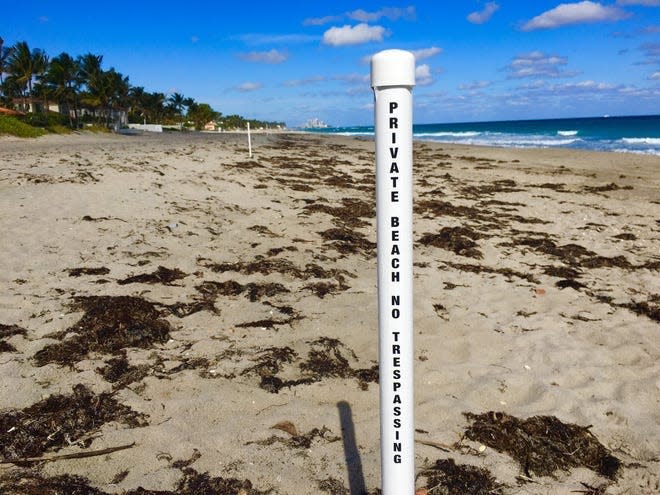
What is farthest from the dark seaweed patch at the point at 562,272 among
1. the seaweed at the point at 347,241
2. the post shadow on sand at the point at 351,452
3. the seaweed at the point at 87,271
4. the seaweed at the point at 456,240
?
the seaweed at the point at 87,271

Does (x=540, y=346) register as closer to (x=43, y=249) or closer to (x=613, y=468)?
(x=613, y=468)

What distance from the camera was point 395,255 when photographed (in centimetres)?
166

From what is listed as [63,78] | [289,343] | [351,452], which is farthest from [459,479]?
[63,78]

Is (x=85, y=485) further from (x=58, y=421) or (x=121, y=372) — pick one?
(x=121, y=372)

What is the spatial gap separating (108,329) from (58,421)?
50.5 inches

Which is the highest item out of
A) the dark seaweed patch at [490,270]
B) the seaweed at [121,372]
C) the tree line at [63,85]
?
the tree line at [63,85]

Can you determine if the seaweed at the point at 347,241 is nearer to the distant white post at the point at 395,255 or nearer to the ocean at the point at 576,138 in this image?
the distant white post at the point at 395,255

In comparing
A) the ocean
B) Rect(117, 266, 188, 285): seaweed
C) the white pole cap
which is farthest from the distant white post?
the ocean

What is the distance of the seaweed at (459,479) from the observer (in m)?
2.68

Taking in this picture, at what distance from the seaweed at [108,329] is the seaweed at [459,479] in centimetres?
257

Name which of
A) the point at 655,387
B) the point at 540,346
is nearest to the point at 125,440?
the point at 540,346

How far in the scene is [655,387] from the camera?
A: 148 inches

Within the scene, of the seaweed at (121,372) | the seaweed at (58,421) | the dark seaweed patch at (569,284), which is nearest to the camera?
the seaweed at (58,421)

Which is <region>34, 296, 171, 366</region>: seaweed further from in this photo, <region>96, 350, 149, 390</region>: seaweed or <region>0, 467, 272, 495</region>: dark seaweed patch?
<region>0, 467, 272, 495</region>: dark seaweed patch
